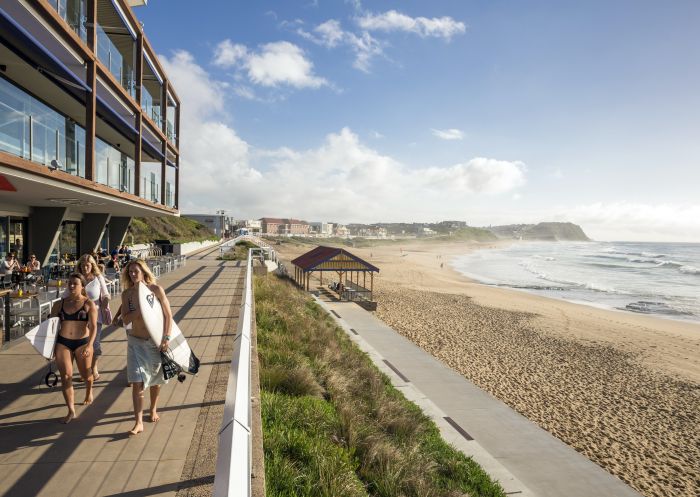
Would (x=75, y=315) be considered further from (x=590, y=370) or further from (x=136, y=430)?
(x=590, y=370)

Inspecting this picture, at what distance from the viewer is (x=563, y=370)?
13.8m

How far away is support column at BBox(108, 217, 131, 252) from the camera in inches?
792

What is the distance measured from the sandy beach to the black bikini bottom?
9503 millimetres

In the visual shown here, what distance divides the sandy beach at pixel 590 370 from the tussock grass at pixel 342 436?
406 centimetres

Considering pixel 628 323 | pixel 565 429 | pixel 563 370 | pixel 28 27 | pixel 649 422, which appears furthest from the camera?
pixel 628 323

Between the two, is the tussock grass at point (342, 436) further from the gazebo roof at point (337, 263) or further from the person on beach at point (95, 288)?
the gazebo roof at point (337, 263)

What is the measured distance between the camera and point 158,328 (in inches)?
149

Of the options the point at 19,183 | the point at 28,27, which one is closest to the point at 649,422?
the point at 19,183

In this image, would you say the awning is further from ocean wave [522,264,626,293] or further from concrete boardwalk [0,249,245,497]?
ocean wave [522,264,626,293]

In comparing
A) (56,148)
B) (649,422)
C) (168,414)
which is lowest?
(649,422)

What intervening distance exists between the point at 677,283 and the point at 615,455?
44.5 m

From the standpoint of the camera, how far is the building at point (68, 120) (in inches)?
298

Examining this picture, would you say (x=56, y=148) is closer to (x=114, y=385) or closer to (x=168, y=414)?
(x=114, y=385)

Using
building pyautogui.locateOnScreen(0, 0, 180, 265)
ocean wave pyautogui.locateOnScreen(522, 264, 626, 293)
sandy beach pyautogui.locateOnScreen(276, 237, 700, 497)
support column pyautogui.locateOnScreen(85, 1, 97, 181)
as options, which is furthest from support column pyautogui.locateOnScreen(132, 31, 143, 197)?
ocean wave pyautogui.locateOnScreen(522, 264, 626, 293)
